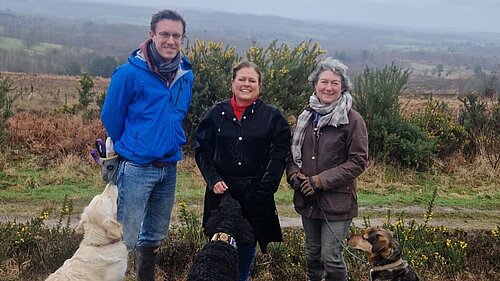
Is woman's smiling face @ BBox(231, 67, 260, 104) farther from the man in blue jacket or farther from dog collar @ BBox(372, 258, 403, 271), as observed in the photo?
dog collar @ BBox(372, 258, 403, 271)

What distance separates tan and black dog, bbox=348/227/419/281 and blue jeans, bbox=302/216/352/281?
49 cm

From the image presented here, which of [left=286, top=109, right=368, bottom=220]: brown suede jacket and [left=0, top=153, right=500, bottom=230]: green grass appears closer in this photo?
[left=286, top=109, right=368, bottom=220]: brown suede jacket

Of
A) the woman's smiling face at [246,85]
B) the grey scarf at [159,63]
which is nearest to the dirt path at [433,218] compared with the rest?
the woman's smiling face at [246,85]

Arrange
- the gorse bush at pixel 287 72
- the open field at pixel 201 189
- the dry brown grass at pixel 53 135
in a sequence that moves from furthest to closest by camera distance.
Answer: the gorse bush at pixel 287 72 < the dry brown grass at pixel 53 135 < the open field at pixel 201 189

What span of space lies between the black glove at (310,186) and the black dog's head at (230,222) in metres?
0.55

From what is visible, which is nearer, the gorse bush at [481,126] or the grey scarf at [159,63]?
the grey scarf at [159,63]

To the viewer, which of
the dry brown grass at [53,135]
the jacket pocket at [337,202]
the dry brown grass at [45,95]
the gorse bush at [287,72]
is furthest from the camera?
the dry brown grass at [45,95]

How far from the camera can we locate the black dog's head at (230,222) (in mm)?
3861

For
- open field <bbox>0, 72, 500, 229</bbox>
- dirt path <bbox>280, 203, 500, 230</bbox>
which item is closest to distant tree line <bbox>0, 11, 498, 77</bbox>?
open field <bbox>0, 72, 500, 229</bbox>

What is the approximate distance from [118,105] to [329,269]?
7.07 feet

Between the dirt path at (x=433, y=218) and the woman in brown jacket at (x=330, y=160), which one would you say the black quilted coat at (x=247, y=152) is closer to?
the woman in brown jacket at (x=330, y=160)

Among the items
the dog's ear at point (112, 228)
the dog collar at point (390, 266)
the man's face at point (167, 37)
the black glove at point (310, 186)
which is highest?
the man's face at point (167, 37)

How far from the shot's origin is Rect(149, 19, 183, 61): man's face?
3674mm

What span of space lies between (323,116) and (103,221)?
1.94m
